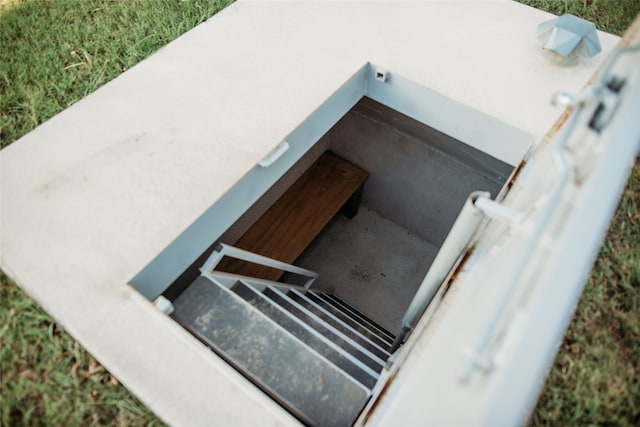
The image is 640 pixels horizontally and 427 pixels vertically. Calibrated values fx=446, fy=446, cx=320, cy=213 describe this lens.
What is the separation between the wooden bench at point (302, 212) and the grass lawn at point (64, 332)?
2.11 m

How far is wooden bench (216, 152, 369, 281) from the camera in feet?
15.8

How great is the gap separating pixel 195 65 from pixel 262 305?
69.2 inches

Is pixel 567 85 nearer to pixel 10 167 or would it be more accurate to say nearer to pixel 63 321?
pixel 63 321

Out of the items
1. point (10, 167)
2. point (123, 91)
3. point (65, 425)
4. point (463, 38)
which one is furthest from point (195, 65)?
point (65, 425)

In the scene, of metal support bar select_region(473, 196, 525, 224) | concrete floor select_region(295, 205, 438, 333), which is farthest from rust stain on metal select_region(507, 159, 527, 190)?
concrete floor select_region(295, 205, 438, 333)

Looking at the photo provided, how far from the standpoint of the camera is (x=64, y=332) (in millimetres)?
2301

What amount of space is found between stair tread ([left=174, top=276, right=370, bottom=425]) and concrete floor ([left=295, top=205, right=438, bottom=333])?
3.06m

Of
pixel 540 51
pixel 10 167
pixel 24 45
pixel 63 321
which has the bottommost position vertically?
pixel 63 321

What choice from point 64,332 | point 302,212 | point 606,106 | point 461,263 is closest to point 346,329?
point 461,263

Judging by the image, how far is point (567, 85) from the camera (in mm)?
3043

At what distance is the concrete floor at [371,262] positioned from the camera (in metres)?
5.50

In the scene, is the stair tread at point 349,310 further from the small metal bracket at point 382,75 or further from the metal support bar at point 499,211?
the metal support bar at point 499,211

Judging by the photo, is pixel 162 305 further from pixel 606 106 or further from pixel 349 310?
pixel 349 310

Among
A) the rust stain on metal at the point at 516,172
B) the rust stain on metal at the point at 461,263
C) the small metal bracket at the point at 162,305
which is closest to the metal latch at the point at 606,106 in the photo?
the rust stain on metal at the point at 461,263
